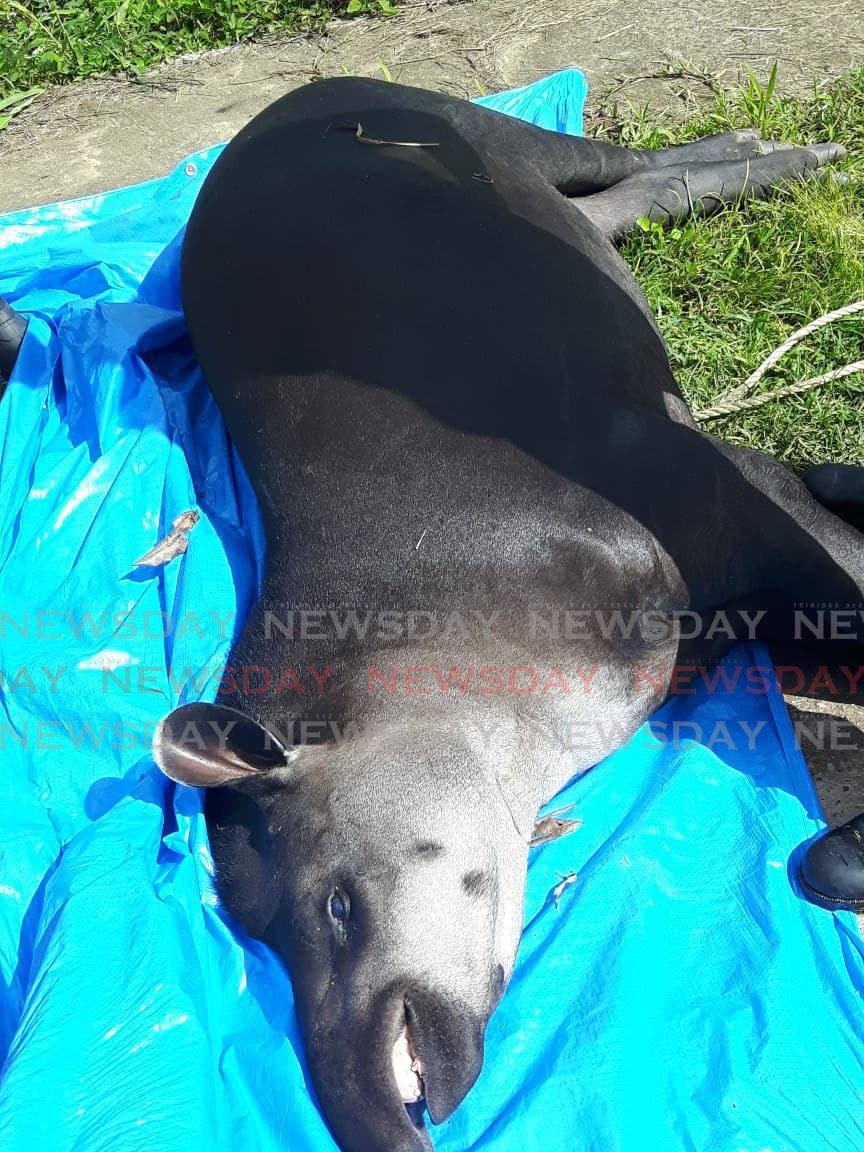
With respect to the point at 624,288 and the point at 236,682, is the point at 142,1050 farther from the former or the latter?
the point at 624,288

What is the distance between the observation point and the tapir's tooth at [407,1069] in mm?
2365

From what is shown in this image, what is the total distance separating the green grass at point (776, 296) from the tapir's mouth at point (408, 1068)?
2.40 metres

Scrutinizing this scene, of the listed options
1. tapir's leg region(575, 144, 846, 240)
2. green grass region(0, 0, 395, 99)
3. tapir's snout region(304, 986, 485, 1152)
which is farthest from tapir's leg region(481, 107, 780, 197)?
tapir's snout region(304, 986, 485, 1152)

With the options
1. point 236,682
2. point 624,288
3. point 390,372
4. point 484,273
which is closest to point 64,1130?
point 236,682

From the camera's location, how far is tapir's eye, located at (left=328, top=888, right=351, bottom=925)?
2486mm

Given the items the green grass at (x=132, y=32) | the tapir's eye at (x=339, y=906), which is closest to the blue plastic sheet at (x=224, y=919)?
the tapir's eye at (x=339, y=906)

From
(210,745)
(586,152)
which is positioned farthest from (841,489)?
(210,745)

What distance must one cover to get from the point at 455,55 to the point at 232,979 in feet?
15.0

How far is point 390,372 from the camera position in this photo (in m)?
3.18

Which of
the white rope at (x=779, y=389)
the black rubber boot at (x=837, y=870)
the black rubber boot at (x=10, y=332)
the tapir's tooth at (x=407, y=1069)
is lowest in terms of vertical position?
the black rubber boot at (x=837, y=870)

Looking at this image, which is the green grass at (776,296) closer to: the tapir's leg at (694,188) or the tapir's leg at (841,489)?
the tapir's leg at (694,188)

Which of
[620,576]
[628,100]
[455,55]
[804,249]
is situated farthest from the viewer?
[455,55]

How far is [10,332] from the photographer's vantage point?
4.19 m

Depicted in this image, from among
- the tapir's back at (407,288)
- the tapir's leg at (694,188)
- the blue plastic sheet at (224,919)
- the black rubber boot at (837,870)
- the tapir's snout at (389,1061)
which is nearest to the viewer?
the tapir's snout at (389,1061)
